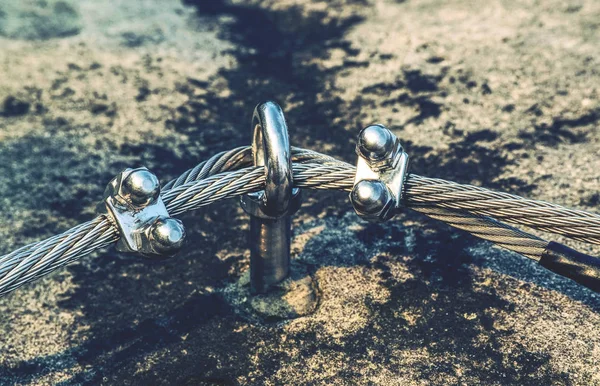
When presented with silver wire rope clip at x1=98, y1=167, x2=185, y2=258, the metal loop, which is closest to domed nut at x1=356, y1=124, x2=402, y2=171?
the metal loop

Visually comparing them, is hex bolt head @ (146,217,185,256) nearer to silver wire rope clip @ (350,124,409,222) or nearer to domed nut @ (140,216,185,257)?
domed nut @ (140,216,185,257)

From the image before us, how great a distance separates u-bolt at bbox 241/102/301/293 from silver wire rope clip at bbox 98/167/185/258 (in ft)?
0.57

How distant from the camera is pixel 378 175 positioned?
115cm

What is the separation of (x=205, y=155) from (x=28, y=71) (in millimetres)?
732

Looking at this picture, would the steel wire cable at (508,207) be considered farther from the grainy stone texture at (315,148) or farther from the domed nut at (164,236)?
the domed nut at (164,236)

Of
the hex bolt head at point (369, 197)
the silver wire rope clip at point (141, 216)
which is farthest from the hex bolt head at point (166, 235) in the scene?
the hex bolt head at point (369, 197)

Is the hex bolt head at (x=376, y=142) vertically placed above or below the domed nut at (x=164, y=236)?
above

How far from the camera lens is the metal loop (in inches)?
44.8

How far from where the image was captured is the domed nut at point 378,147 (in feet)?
3.64

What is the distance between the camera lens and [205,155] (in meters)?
1.87

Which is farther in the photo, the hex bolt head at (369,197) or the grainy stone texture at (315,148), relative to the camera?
the grainy stone texture at (315,148)

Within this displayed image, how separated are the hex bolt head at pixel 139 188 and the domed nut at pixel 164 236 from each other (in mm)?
39

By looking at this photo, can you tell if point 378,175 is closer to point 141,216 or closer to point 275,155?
point 275,155

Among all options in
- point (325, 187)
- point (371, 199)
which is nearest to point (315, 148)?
point (325, 187)
